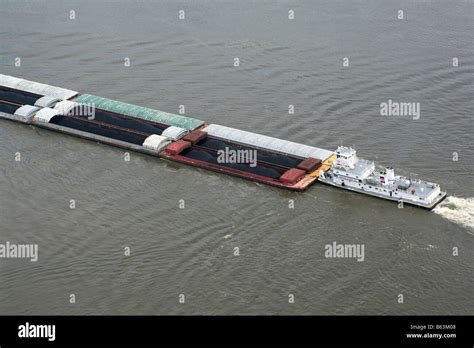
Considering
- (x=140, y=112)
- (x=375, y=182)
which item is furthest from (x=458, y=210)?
(x=140, y=112)

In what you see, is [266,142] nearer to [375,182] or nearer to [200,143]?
[200,143]

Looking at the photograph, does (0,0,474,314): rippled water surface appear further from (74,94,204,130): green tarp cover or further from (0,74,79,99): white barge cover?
(0,74,79,99): white barge cover

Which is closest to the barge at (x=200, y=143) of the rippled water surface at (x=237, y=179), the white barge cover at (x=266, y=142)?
the white barge cover at (x=266, y=142)

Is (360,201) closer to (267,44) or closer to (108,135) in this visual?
(108,135)

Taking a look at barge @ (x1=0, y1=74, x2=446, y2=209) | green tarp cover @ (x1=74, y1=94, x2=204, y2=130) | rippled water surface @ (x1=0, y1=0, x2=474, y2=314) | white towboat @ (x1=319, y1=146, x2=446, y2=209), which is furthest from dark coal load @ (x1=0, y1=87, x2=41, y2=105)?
white towboat @ (x1=319, y1=146, x2=446, y2=209)

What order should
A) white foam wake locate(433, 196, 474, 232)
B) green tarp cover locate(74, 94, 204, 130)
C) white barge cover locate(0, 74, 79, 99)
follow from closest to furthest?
white foam wake locate(433, 196, 474, 232) → green tarp cover locate(74, 94, 204, 130) → white barge cover locate(0, 74, 79, 99)
